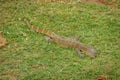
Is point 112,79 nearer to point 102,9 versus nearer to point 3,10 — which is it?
point 102,9

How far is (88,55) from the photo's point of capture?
6070 mm

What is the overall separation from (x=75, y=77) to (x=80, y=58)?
672mm

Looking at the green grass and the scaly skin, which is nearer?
the green grass

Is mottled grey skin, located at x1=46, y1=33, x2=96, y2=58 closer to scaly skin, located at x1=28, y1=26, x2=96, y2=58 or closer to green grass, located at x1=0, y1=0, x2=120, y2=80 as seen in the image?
scaly skin, located at x1=28, y1=26, x2=96, y2=58

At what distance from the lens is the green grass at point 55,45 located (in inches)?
218

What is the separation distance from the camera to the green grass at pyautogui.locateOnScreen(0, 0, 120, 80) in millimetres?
5539

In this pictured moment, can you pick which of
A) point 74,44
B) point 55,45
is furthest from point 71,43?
point 55,45

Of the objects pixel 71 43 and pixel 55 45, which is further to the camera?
pixel 55 45

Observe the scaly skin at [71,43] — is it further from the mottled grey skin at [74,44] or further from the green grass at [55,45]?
the green grass at [55,45]

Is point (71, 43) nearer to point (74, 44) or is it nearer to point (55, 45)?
point (74, 44)

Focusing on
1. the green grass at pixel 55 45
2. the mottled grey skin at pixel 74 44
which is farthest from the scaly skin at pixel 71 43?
the green grass at pixel 55 45

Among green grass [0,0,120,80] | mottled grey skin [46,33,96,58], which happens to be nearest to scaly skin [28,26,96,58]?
mottled grey skin [46,33,96,58]

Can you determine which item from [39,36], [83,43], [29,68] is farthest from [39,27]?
[29,68]

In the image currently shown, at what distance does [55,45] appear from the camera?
21.1 ft
